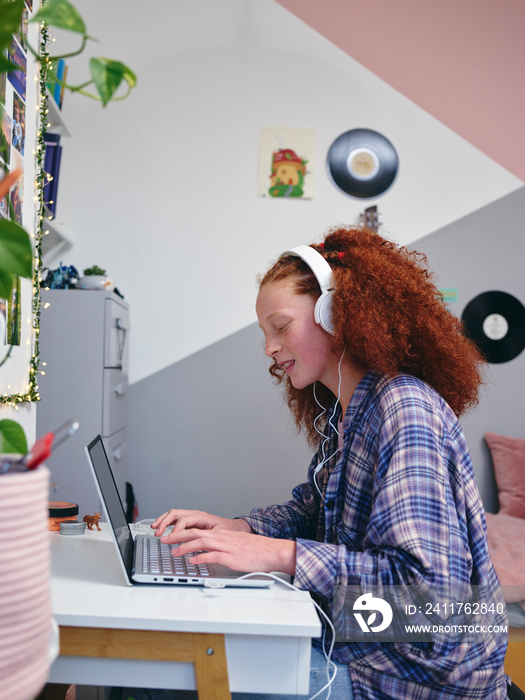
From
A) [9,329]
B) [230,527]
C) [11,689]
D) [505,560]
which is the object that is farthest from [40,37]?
[505,560]

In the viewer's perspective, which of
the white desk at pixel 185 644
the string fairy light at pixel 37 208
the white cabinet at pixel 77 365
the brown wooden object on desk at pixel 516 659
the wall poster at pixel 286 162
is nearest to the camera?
the white desk at pixel 185 644

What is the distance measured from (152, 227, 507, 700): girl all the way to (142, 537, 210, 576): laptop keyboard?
45 millimetres

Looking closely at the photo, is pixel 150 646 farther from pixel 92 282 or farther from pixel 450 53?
pixel 450 53

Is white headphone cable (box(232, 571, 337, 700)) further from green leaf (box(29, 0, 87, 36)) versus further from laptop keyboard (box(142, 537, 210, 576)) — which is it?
green leaf (box(29, 0, 87, 36))

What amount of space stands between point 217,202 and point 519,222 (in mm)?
1508

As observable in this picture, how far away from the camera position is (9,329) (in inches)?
52.7

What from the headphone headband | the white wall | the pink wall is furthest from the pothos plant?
the pink wall

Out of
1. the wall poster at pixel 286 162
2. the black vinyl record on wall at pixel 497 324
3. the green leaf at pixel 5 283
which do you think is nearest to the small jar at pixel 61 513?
the green leaf at pixel 5 283

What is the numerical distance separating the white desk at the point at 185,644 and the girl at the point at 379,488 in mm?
147

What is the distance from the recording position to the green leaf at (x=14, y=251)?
580mm

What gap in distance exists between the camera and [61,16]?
1.81 feet

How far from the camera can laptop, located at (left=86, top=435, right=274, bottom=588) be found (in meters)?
1.00

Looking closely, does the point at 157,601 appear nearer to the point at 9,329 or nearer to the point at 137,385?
the point at 9,329

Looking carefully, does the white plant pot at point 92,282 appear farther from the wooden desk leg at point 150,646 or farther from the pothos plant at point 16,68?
the pothos plant at point 16,68
